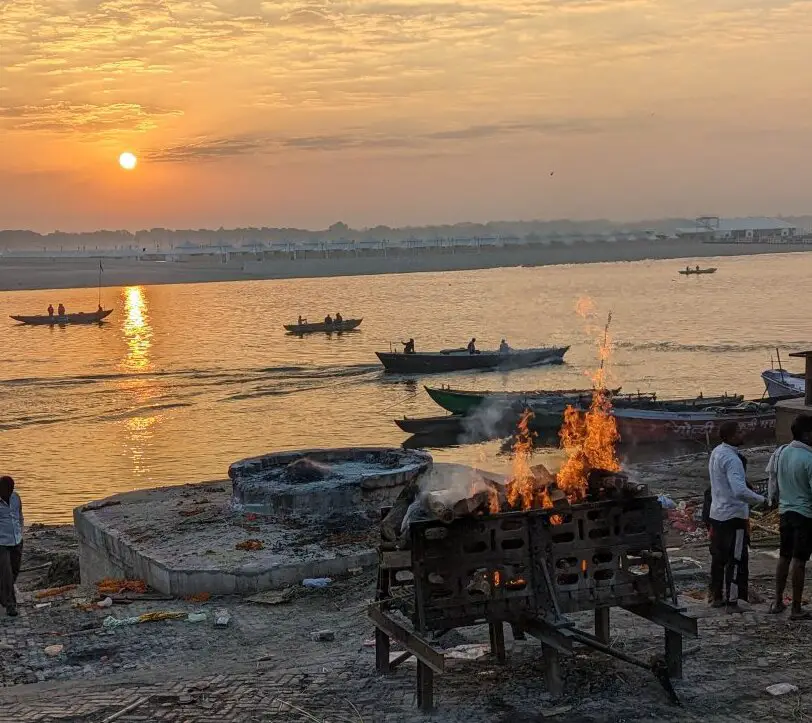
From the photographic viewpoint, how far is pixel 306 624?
9688mm

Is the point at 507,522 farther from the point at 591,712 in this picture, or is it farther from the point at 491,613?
the point at 591,712

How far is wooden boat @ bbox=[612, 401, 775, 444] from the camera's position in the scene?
27.4 meters

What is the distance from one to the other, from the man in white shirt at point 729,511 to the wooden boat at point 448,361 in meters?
40.7

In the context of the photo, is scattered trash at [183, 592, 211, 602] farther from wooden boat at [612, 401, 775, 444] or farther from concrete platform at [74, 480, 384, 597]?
wooden boat at [612, 401, 775, 444]

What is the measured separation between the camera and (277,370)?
52719mm

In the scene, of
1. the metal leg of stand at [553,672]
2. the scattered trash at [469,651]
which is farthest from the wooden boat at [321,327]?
the metal leg of stand at [553,672]

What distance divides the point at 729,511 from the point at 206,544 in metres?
6.53

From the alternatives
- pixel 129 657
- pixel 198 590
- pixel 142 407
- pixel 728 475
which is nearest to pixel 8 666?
pixel 129 657

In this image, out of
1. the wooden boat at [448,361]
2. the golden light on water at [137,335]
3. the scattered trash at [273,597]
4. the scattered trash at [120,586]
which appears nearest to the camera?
the scattered trash at [273,597]

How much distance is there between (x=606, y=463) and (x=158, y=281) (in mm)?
156891

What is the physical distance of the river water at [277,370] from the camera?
3219 cm

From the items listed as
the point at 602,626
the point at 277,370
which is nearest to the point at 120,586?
the point at 602,626

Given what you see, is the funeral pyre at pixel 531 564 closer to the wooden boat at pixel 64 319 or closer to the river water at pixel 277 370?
the river water at pixel 277 370

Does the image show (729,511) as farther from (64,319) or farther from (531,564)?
(64,319)
